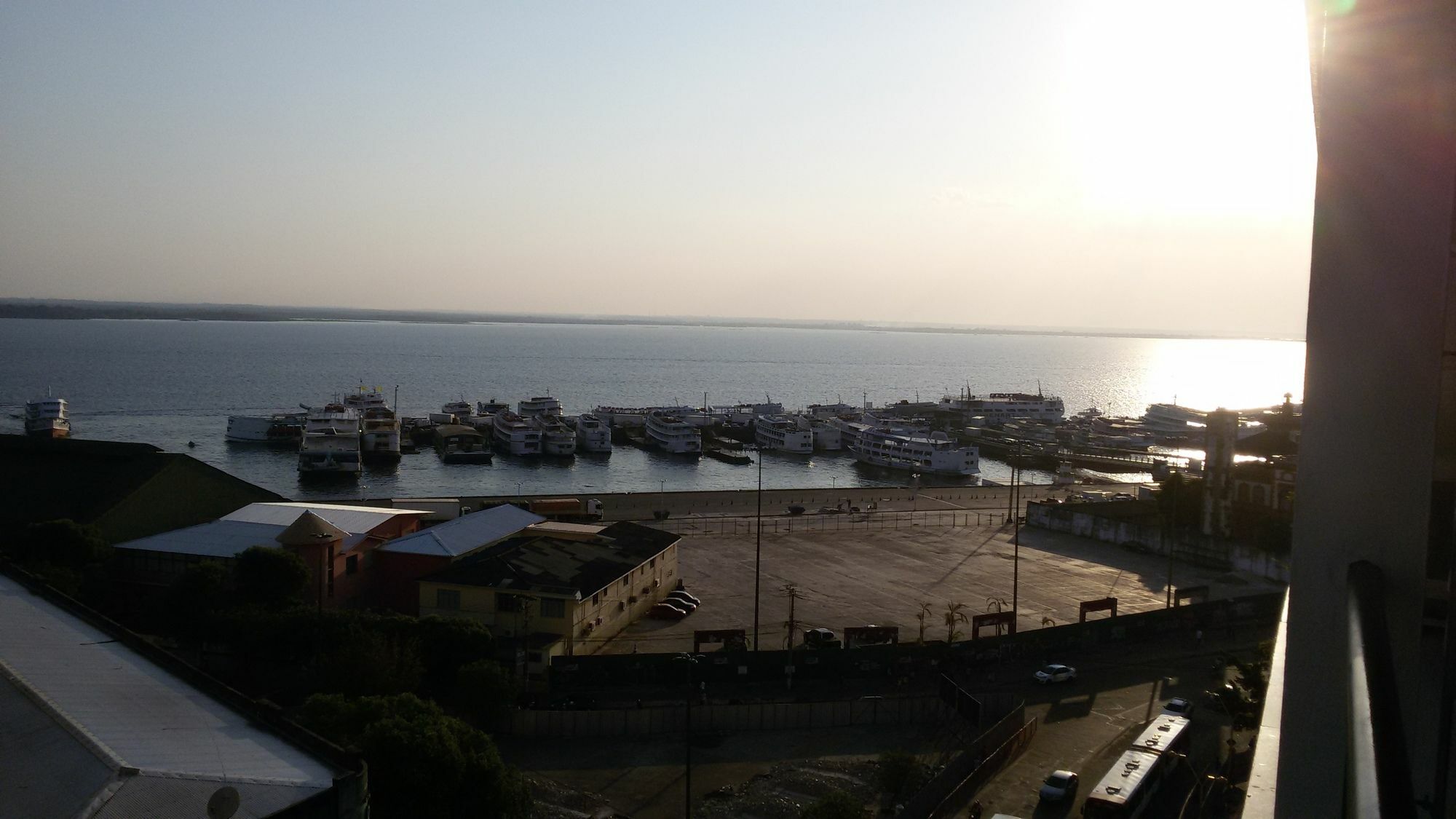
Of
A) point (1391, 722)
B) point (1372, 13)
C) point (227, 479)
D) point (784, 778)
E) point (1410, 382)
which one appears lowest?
point (784, 778)

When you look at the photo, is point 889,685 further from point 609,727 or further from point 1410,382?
point 1410,382

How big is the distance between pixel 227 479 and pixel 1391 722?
63.6 feet

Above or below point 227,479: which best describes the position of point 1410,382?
above

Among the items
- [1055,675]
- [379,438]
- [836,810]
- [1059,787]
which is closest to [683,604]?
[1055,675]

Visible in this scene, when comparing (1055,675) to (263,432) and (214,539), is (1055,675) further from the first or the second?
(263,432)

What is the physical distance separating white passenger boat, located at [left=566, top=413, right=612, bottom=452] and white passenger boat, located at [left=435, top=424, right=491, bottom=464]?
3.69 meters

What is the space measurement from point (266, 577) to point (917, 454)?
2790cm

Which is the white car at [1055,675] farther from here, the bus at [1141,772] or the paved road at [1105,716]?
the bus at [1141,772]

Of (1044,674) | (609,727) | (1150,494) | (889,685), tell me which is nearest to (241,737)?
(609,727)

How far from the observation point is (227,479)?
1780 centimetres

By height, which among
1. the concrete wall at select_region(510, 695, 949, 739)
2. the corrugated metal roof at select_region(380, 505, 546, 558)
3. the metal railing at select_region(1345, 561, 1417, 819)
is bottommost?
the concrete wall at select_region(510, 695, 949, 739)

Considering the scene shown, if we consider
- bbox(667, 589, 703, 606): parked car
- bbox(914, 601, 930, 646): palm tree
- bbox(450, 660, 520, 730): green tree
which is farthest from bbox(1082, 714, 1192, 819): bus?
bbox(667, 589, 703, 606): parked car

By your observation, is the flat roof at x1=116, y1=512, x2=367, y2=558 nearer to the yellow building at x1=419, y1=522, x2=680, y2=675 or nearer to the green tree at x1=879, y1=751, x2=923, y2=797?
the yellow building at x1=419, y1=522, x2=680, y2=675

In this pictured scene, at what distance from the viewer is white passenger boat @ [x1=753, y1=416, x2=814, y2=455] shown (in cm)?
4147
